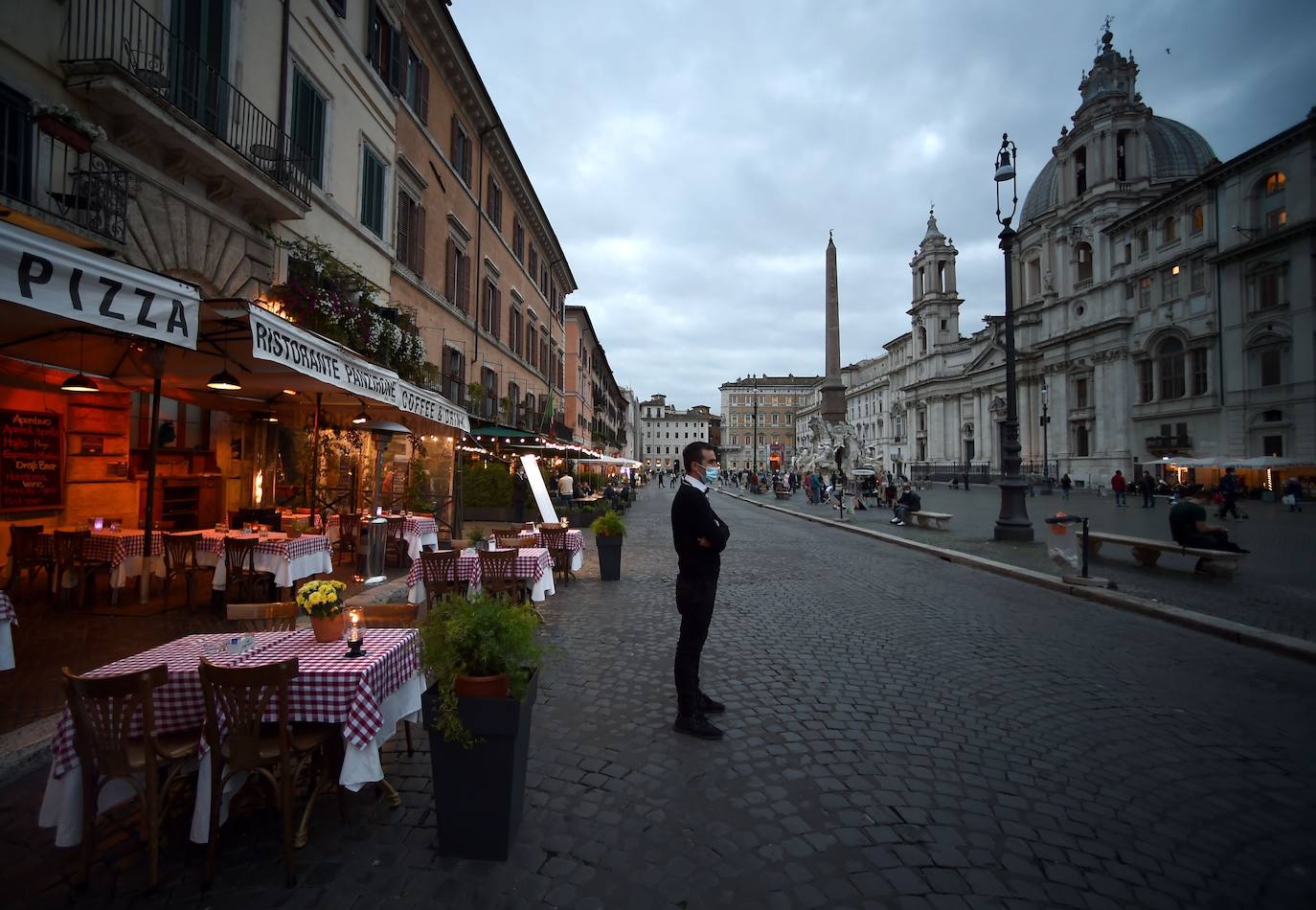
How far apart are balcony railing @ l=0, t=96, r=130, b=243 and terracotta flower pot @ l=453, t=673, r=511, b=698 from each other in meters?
7.06

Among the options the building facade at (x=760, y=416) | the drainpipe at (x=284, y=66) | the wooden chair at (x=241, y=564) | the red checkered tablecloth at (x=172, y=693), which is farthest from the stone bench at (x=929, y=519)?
the building facade at (x=760, y=416)

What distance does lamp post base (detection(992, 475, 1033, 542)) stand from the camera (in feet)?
49.2

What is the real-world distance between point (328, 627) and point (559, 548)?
21.4 ft

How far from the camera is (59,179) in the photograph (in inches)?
261

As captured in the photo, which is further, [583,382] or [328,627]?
[583,382]

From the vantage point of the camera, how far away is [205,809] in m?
2.91

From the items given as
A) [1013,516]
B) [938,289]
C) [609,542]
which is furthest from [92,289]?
[938,289]

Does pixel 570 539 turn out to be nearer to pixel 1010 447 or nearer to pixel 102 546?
pixel 102 546

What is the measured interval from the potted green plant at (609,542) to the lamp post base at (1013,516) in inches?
408

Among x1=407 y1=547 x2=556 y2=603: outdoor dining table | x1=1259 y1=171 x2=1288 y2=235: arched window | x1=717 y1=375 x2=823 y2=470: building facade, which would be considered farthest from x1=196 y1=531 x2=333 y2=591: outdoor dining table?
x1=717 y1=375 x2=823 y2=470: building facade

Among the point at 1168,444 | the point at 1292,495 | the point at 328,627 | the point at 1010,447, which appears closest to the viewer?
the point at 328,627

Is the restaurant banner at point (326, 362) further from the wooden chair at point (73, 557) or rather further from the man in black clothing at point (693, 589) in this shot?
the wooden chair at point (73, 557)

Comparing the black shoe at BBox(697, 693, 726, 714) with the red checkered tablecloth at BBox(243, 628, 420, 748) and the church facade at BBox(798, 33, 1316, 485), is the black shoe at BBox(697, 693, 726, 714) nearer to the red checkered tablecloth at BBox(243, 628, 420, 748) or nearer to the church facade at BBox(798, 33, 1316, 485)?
the red checkered tablecloth at BBox(243, 628, 420, 748)

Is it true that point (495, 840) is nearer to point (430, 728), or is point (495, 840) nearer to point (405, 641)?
point (430, 728)
